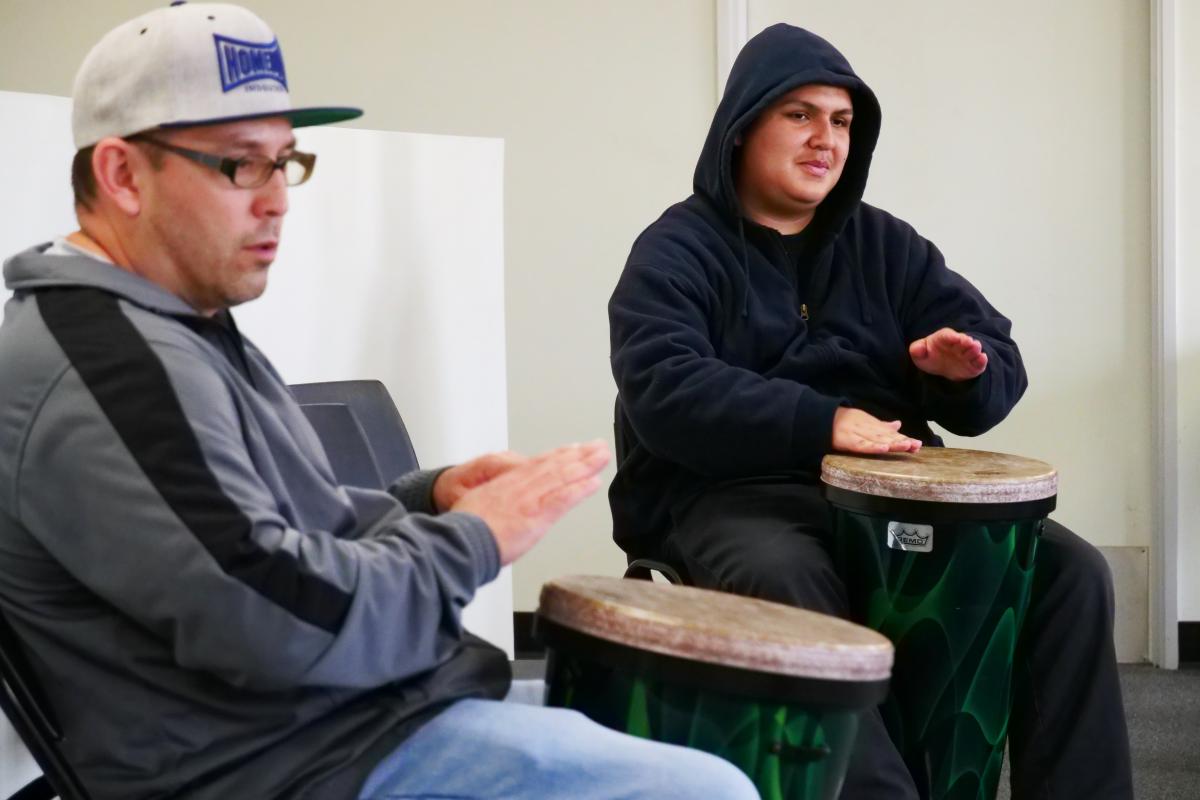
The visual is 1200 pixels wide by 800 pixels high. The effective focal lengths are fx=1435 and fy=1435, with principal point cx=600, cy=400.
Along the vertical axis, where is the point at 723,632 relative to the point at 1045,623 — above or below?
above

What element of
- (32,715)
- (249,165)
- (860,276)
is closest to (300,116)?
(249,165)

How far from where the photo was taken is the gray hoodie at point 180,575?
1.18 metres

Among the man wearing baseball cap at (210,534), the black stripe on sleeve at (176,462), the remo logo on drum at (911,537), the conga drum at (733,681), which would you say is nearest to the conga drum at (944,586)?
the remo logo on drum at (911,537)

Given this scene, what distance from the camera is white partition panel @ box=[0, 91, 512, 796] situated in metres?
2.80

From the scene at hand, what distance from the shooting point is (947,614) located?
204cm

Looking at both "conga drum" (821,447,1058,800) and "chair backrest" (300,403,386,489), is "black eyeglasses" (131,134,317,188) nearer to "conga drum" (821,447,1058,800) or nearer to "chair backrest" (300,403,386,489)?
"chair backrest" (300,403,386,489)

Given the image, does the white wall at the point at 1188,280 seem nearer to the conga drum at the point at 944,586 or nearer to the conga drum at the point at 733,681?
the conga drum at the point at 944,586

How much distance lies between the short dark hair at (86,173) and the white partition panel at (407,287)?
4.19 feet

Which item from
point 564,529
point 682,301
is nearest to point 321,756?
point 682,301

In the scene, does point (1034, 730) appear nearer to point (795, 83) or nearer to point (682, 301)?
point (682, 301)

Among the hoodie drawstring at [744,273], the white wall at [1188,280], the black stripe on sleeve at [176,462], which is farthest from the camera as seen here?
the white wall at [1188,280]

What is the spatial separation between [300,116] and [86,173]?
0.22m

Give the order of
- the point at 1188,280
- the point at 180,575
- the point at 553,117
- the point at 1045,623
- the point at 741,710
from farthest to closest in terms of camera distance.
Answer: the point at 553,117, the point at 1188,280, the point at 1045,623, the point at 741,710, the point at 180,575

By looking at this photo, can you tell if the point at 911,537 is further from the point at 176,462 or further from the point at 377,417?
the point at 176,462
